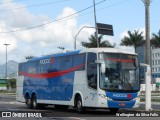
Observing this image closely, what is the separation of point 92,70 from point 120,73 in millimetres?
1432

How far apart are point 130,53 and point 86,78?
2647 millimetres

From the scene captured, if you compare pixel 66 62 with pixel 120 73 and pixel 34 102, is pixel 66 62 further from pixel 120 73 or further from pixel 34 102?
pixel 34 102

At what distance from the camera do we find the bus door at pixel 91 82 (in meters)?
22.3

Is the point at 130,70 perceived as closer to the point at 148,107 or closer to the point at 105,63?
the point at 105,63

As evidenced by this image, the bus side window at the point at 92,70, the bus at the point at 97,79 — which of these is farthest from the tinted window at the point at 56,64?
the bus side window at the point at 92,70

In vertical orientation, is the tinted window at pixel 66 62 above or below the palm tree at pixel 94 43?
below

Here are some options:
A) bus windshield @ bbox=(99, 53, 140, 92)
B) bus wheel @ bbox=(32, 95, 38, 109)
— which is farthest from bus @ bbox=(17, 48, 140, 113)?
bus wheel @ bbox=(32, 95, 38, 109)

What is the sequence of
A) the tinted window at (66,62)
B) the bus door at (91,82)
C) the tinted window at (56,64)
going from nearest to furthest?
1. the bus door at (91,82)
2. the tinted window at (66,62)
3. the tinted window at (56,64)

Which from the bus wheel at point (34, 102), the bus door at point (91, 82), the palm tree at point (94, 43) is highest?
the palm tree at point (94, 43)

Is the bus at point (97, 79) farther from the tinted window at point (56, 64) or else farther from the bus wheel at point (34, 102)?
the bus wheel at point (34, 102)

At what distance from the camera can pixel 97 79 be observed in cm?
2212

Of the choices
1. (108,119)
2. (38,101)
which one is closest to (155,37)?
(38,101)

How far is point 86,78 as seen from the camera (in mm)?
22797

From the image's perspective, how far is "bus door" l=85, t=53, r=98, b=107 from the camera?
22266 mm
